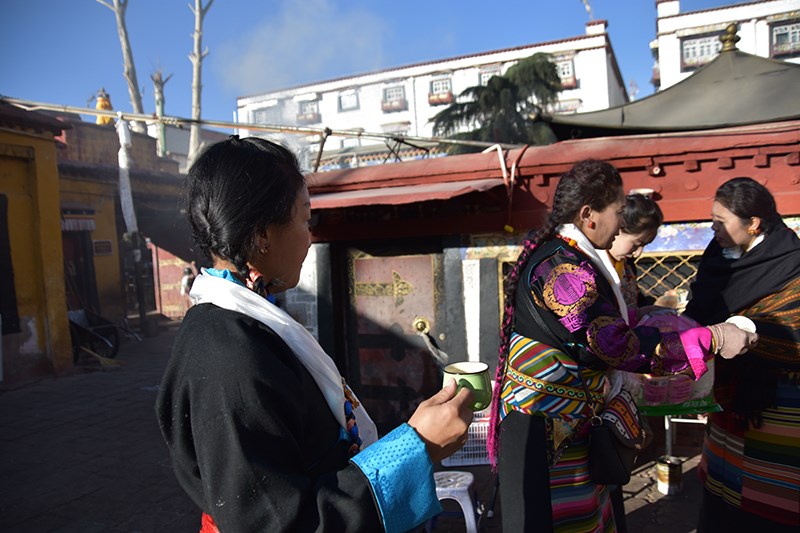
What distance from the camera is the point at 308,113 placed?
32438 mm

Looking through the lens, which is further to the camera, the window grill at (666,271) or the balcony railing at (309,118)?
the balcony railing at (309,118)

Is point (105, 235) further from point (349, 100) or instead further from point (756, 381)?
point (349, 100)

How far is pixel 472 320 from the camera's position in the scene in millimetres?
4727

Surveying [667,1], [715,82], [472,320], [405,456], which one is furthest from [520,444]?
[667,1]

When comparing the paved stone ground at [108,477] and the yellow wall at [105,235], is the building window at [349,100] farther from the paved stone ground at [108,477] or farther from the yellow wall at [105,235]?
the paved stone ground at [108,477]

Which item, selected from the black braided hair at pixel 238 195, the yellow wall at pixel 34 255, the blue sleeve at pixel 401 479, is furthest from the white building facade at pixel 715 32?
the blue sleeve at pixel 401 479

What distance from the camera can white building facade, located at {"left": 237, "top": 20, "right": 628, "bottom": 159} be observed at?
23.7m

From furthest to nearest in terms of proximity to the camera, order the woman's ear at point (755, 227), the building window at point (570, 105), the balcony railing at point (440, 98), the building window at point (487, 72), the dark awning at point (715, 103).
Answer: the balcony railing at point (440, 98), the building window at point (487, 72), the building window at point (570, 105), the dark awning at point (715, 103), the woman's ear at point (755, 227)

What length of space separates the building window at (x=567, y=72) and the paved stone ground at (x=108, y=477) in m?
22.2

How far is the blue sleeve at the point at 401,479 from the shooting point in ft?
3.38

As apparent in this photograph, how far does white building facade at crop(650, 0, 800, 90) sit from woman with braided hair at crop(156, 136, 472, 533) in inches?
1032

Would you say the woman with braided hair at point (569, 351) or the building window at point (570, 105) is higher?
the building window at point (570, 105)

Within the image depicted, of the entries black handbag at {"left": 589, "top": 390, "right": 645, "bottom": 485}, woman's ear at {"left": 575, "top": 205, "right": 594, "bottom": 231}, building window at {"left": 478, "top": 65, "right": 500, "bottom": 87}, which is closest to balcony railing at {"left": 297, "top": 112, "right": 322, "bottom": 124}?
building window at {"left": 478, "top": 65, "right": 500, "bottom": 87}

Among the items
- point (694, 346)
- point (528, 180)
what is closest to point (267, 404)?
point (694, 346)
